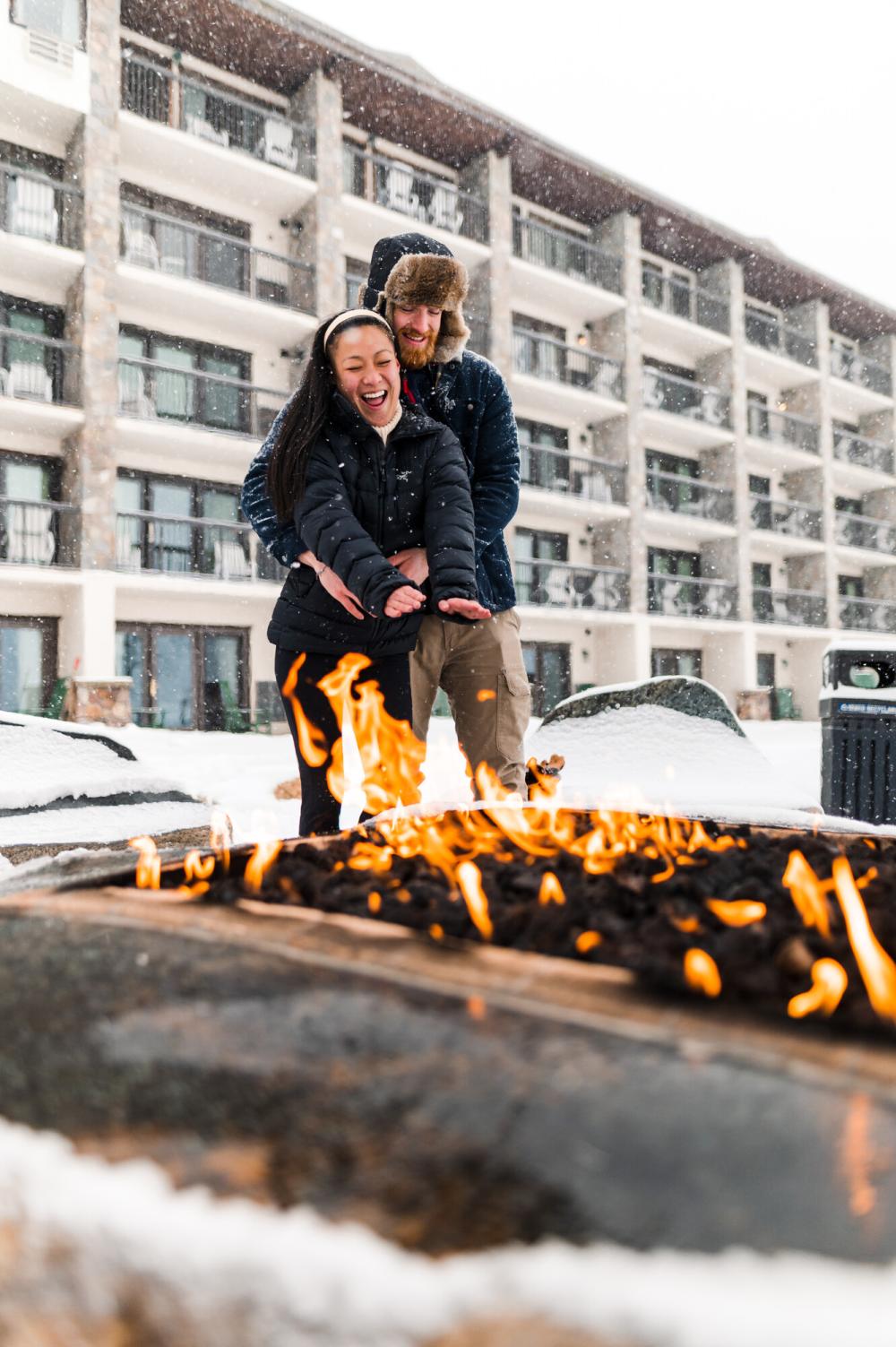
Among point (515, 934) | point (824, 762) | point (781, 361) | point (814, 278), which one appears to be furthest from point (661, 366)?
point (515, 934)

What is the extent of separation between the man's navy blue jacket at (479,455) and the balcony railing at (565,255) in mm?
17733

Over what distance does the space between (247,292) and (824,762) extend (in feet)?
48.4

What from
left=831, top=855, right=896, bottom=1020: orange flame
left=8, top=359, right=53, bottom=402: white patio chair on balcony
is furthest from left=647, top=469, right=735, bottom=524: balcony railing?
left=831, top=855, right=896, bottom=1020: orange flame

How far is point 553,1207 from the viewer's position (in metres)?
0.65

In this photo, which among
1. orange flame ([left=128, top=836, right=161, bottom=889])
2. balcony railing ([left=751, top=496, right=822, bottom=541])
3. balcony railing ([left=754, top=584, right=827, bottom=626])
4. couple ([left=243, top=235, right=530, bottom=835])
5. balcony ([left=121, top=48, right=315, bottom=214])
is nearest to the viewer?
orange flame ([left=128, top=836, right=161, bottom=889])

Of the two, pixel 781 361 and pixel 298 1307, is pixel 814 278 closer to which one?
pixel 781 361

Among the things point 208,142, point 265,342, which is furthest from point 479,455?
point 265,342

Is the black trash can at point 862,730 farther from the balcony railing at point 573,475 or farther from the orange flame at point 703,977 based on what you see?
the balcony railing at point 573,475

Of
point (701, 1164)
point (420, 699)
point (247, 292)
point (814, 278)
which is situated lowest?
point (701, 1164)

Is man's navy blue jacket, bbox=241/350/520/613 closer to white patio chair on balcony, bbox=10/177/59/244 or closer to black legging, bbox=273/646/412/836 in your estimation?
Result: black legging, bbox=273/646/412/836

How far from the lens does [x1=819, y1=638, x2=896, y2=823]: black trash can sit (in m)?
3.62

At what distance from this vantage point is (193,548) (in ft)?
50.6

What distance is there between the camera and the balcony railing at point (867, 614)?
25.6m

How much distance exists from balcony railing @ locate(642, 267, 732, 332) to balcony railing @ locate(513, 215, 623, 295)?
1.50m
